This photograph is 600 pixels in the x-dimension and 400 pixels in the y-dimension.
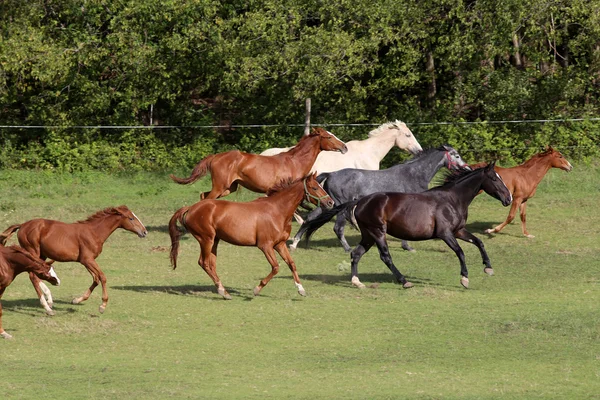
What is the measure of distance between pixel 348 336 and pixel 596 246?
7.81 metres

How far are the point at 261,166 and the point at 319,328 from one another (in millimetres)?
A: 6808

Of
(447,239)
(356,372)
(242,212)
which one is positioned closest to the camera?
(356,372)

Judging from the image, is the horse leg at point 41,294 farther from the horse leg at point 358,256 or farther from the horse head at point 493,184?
the horse head at point 493,184

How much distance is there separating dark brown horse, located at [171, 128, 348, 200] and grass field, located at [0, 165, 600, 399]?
4.24 feet

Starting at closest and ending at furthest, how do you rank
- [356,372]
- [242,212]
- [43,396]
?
1. [43,396]
2. [356,372]
3. [242,212]

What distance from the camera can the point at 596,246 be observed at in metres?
18.6

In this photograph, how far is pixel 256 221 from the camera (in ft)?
45.7

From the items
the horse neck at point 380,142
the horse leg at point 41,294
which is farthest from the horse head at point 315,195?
the horse neck at point 380,142

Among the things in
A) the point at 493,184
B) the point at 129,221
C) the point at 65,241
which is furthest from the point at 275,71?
the point at 65,241

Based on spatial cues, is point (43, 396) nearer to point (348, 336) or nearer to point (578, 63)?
point (348, 336)

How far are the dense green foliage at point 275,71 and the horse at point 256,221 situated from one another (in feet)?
31.8

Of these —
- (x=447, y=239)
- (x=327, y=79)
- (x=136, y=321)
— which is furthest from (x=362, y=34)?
(x=136, y=321)

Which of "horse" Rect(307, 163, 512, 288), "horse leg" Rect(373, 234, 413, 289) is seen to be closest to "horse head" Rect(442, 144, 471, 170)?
"horse" Rect(307, 163, 512, 288)

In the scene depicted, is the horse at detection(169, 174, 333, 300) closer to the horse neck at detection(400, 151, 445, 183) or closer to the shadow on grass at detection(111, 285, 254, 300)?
the shadow on grass at detection(111, 285, 254, 300)
